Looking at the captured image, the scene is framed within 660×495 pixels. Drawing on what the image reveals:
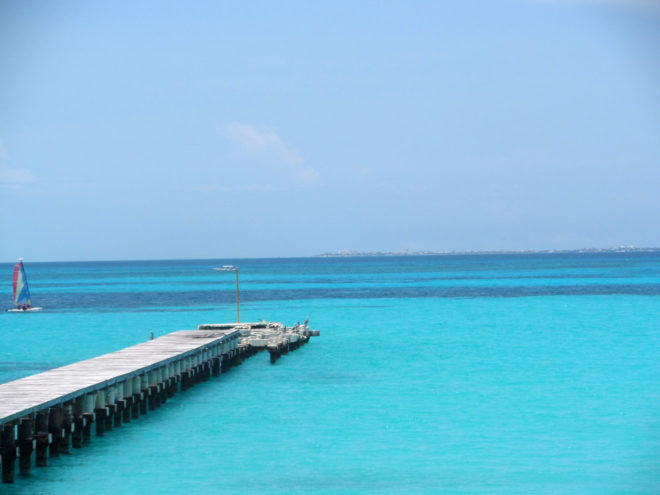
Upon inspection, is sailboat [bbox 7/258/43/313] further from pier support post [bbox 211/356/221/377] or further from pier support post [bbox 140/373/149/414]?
pier support post [bbox 140/373/149/414]

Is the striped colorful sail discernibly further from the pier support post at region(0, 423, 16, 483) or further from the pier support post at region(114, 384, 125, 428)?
the pier support post at region(0, 423, 16, 483)

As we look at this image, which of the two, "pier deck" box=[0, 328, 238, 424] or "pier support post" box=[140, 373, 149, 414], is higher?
"pier deck" box=[0, 328, 238, 424]

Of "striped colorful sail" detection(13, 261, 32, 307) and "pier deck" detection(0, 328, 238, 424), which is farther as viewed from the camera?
"striped colorful sail" detection(13, 261, 32, 307)

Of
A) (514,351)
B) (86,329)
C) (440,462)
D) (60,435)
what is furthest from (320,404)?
(86,329)

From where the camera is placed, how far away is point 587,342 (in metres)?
44.9

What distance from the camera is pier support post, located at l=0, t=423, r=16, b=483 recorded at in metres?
17.9

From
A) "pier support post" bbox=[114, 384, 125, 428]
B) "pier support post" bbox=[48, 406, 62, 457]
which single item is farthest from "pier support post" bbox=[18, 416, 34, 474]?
"pier support post" bbox=[114, 384, 125, 428]

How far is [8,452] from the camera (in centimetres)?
1805

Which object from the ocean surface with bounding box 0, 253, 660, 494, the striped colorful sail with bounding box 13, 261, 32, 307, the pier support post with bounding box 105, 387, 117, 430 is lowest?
the ocean surface with bounding box 0, 253, 660, 494

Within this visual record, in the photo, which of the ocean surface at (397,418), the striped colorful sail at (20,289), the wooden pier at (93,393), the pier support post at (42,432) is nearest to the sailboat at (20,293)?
the striped colorful sail at (20,289)

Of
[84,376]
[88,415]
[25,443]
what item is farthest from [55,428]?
[84,376]

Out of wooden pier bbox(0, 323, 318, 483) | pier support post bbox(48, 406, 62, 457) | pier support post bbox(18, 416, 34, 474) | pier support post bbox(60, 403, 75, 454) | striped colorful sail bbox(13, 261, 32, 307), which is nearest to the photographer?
pier support post bbox(18, 416, 34, 474)

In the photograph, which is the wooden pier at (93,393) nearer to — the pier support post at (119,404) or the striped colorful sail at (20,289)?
the pier support post at (119,404)

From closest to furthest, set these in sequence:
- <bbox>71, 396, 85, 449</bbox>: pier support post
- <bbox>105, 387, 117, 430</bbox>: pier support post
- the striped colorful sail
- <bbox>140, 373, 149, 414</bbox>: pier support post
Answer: <bbox>71, 396, 85, 449</bbox>: pier support post < <bbox>105, 387, 117, 430</bbox>: pier support post < <bbox>140, 373, 149, 414</bbox>: pier support post < the striped colorful sail
